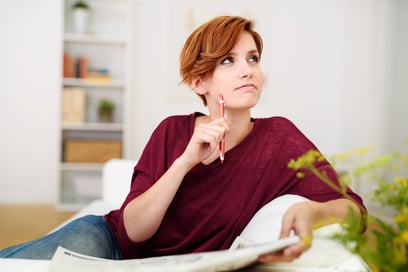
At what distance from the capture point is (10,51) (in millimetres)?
4992

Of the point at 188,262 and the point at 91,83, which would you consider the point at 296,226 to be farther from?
the point at 91,83

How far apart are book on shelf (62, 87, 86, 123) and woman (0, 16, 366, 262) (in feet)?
11.5

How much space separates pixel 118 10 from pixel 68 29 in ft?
1.68

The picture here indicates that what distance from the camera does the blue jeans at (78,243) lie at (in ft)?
3.48

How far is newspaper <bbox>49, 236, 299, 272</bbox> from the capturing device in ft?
2.24

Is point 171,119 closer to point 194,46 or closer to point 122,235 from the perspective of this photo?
point 194,46

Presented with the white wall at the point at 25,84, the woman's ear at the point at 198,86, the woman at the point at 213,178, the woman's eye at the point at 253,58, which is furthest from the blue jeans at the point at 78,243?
the white wall at the point at 25,84

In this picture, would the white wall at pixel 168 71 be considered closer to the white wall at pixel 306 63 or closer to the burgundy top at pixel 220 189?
the white wall at pixel 306 63

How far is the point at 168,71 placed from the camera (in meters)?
5.05

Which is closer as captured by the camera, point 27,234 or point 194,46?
point 194,46

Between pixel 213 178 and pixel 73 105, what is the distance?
369cm

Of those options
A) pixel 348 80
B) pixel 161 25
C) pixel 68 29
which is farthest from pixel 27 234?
pixel 348 80

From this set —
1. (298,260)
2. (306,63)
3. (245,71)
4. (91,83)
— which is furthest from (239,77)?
(306,63)

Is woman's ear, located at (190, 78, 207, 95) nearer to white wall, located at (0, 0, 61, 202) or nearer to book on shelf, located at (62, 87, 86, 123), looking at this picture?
book on shelf, located at (62, 87, 86, 123)
